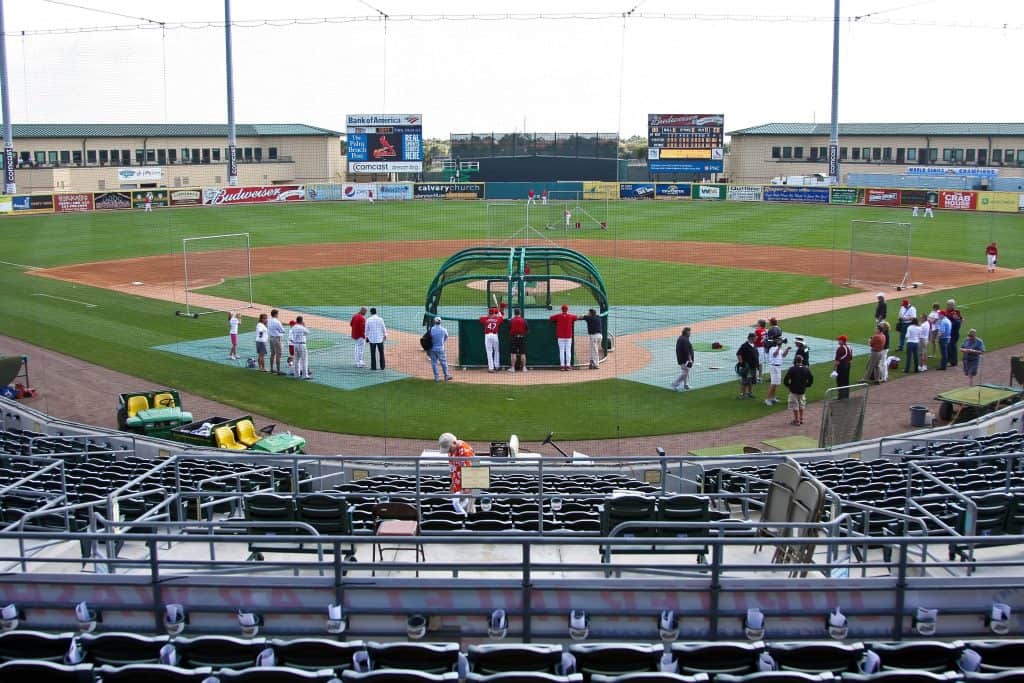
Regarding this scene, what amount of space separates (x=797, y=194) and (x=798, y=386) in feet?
174

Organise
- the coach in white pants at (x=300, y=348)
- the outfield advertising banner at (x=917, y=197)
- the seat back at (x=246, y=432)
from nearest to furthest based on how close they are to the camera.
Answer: the seat back at (x=246, y=432) → the coach in white pants at (x=300, y=348) → the outfield advertising banner at (x=917, y=197)

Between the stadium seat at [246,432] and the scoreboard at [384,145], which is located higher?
the scoreboard at [384,145]

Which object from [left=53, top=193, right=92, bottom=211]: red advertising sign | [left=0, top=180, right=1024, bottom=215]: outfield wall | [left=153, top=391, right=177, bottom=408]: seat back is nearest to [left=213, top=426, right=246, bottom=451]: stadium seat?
[left=153, top=391, right=177, bottom=408]: seat back

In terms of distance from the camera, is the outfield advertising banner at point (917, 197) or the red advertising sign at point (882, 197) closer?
the outfield advertising banner at point (917, 197)

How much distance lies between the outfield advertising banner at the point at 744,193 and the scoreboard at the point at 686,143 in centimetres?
457

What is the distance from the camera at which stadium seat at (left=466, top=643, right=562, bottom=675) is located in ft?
19.7

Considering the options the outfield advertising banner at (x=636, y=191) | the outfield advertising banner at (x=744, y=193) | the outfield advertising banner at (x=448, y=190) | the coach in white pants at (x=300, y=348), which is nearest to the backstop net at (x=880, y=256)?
the coach in white pants at (x=300, y=348)

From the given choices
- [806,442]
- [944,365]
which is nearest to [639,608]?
[806,442]

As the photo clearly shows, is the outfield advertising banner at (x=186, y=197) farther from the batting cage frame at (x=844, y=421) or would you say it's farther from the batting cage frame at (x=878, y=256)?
the batting cage frame at (x=844, y=421)

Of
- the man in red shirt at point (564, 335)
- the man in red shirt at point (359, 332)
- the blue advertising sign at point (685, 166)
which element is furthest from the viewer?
the blue advertising sign at point (685, 166)

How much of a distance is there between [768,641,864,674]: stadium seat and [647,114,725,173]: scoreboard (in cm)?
6505

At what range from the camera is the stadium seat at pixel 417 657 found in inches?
240

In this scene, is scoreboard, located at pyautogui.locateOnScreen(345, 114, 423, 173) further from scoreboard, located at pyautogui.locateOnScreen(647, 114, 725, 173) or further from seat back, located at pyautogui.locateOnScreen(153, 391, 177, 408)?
seat back, located at pyautogui.locateOnScreen(153, 391, 177, 408)

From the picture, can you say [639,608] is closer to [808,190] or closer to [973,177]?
[808,190]
